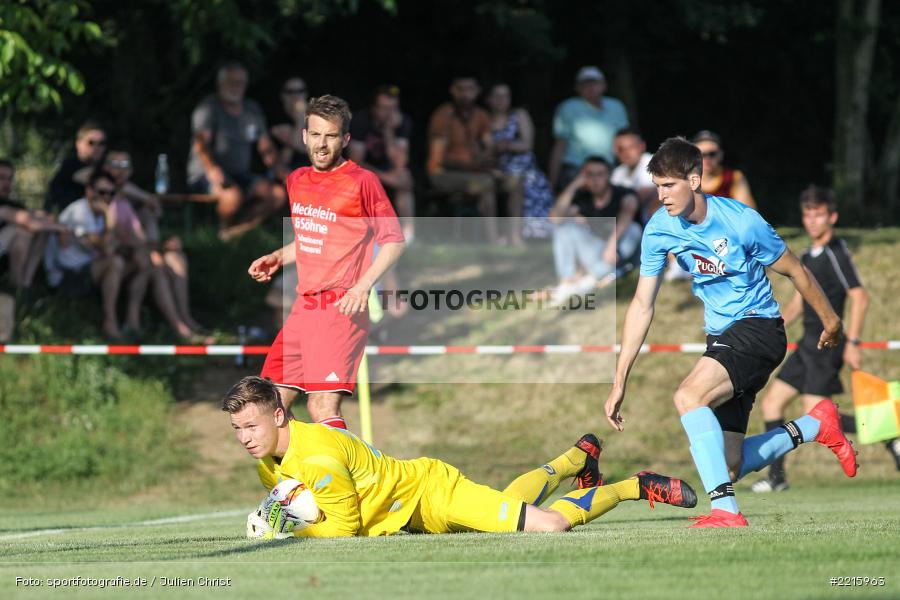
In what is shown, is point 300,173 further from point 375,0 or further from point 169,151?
point 375,0

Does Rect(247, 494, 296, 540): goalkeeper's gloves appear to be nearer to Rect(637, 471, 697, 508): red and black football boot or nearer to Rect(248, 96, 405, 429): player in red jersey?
Rect(248, 96, 405, 429): player in red jersey

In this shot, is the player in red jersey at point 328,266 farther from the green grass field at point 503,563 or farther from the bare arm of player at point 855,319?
the bare arm of player at point 855,319

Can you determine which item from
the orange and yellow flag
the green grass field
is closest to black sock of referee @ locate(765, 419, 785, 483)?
the orange and yellow flag

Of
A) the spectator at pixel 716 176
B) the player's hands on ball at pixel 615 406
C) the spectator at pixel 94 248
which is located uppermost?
the spectator at pixel 716 176

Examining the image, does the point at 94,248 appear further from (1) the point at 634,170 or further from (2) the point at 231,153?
(1) the point at 634,170

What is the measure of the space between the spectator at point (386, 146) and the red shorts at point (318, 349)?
764 centimetres

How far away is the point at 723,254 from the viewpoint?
7531 mm

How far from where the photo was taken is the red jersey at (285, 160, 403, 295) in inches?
335

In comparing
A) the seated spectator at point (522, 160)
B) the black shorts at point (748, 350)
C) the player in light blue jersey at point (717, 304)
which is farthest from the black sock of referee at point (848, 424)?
the seated spectator at point (522, 160)

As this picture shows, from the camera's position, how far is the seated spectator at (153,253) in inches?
564

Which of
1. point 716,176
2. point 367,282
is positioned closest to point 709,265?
point 367,282

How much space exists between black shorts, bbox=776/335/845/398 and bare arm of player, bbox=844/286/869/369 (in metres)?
0.07

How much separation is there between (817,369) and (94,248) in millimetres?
6995

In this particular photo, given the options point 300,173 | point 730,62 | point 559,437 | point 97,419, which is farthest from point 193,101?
point 300,173
